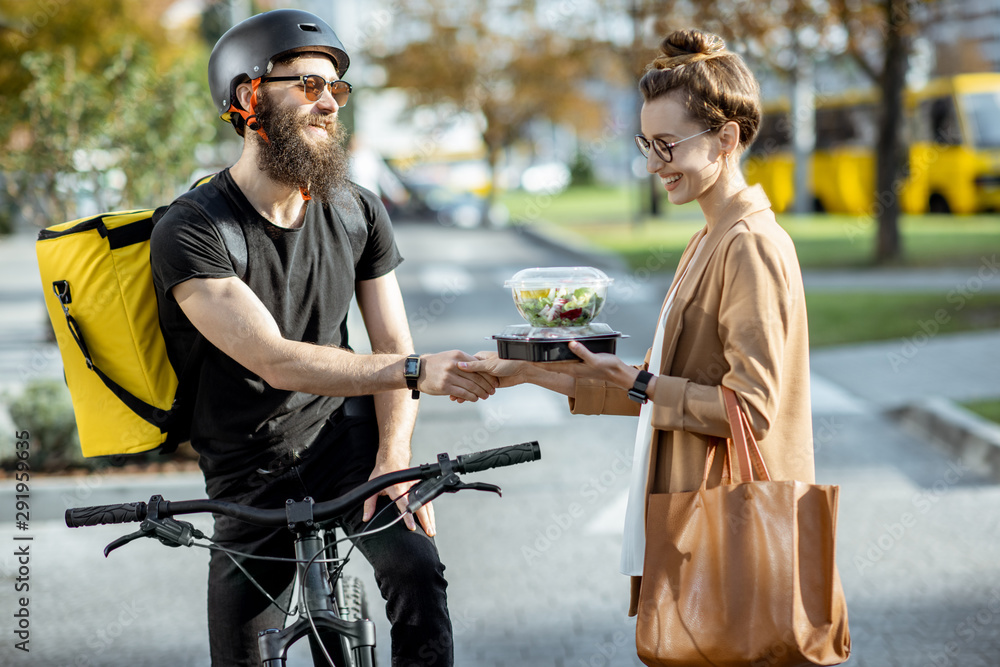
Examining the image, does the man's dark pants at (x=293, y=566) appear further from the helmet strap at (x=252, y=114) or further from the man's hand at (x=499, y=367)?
the helmet strap at (x=252, y=114)

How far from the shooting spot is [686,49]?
8.23 ft

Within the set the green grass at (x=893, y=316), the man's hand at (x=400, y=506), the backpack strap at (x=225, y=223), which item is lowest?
the green grass at (x=893, y=316)

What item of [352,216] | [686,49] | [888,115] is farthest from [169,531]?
[888,115]

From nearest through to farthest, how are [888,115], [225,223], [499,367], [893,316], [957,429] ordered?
[499,367] < [225,223] < [957,429] < [893,316] < [888,115]

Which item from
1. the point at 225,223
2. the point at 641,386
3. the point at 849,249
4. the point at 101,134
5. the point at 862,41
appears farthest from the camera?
the point at 849,249

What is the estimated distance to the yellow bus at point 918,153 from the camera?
25.8 m

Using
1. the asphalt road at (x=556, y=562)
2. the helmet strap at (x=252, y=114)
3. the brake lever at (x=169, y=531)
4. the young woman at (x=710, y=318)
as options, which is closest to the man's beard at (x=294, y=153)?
the helmet strap at (x=252, y=114)

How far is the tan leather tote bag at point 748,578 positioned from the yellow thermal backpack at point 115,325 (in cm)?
129

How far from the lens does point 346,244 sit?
3.00m

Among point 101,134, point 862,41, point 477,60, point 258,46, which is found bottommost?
point 258,46

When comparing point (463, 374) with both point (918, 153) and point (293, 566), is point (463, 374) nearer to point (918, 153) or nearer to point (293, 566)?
point (293, 566)

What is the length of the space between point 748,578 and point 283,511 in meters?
1.03

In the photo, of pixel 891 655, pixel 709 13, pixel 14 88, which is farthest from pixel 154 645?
pixel 709 13

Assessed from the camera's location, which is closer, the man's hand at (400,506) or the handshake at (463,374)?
the handshake at (463,374)
